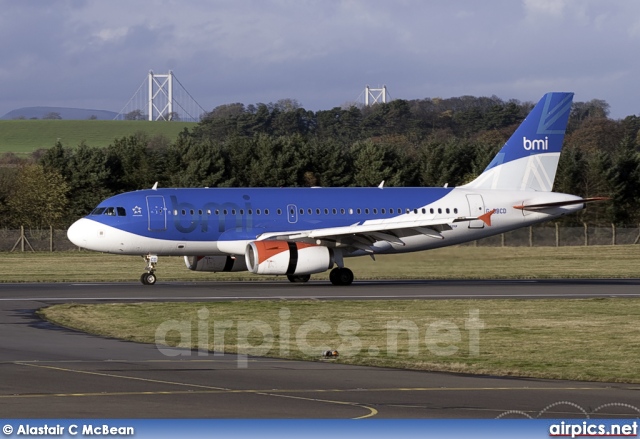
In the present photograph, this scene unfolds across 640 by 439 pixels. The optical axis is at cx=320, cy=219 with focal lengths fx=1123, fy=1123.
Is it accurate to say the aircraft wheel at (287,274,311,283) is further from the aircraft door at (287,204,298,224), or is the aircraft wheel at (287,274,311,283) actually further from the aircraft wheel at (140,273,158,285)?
the aircraft wheel at (140,273,158,285)

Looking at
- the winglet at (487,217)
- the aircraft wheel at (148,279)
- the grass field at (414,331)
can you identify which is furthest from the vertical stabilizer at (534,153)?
the aircraft wheel at (148,279)

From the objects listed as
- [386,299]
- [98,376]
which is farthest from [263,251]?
[98,376]

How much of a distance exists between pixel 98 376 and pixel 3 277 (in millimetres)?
28734

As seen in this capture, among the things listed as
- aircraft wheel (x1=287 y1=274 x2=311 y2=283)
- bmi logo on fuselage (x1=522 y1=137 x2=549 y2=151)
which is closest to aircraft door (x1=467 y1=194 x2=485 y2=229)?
bmi logo on fuselage (x1=522 y1=137 x2=549 y2=151)

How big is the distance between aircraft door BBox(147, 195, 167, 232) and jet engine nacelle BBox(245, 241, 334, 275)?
3387mm

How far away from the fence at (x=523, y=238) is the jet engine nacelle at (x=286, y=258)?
25.7 meters

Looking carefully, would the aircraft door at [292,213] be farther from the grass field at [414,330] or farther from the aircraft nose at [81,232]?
the grass field at [414,330]

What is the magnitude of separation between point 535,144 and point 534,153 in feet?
1.35

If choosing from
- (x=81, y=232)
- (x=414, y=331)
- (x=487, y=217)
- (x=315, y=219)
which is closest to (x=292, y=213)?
(x=315, y=219)

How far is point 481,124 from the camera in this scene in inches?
5989

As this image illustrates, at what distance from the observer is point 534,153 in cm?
4331

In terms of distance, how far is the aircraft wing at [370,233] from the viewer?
3744cm

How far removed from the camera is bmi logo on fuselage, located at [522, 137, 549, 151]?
43.4 metres

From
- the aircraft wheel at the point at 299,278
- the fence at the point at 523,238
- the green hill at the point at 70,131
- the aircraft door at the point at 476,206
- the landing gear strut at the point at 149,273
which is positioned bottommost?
the aircraft wheel at the point at 299,278
